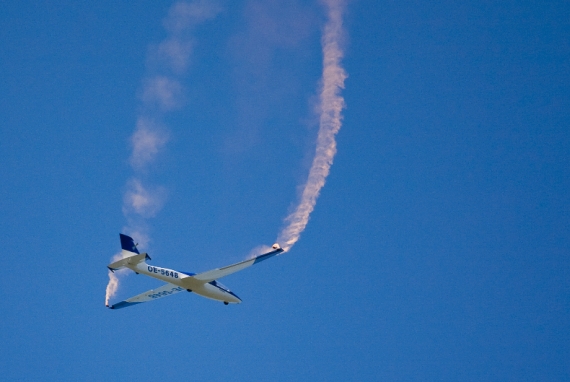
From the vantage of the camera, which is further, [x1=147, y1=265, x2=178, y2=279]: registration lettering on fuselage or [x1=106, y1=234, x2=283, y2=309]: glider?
[x1=147, y1=265, x2=178, y2=279]: registration lettering on fuselage

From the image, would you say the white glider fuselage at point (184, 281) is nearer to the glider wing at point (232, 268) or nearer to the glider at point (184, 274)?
the glider at point (184, 274)

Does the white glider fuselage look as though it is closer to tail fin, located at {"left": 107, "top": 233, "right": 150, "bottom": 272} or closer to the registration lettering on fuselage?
the registration lettering on fuselage

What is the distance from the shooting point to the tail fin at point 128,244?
169 ft

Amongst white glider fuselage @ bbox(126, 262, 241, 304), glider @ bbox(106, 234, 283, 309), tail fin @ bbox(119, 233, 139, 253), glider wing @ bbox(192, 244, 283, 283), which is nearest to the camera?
glider wing @ bbox(192, 244, 283, 283)

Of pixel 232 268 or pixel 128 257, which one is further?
pixel 128 257

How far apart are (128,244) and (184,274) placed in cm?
484

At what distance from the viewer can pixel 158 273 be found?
1964 inches

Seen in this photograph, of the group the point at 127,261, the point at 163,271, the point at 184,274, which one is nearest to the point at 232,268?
the point at 184,274

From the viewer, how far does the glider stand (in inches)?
1887

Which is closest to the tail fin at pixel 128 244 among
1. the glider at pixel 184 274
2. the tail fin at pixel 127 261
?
the glider at pixel 184 274

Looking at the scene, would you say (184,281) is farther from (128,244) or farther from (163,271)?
(128,244)

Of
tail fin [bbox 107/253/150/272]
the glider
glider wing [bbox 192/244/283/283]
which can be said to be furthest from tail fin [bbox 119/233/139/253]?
glider wing [bbox 192/244/283/283]

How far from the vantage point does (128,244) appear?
51.6 m

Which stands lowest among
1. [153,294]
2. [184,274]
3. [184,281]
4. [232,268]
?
[232,268]
